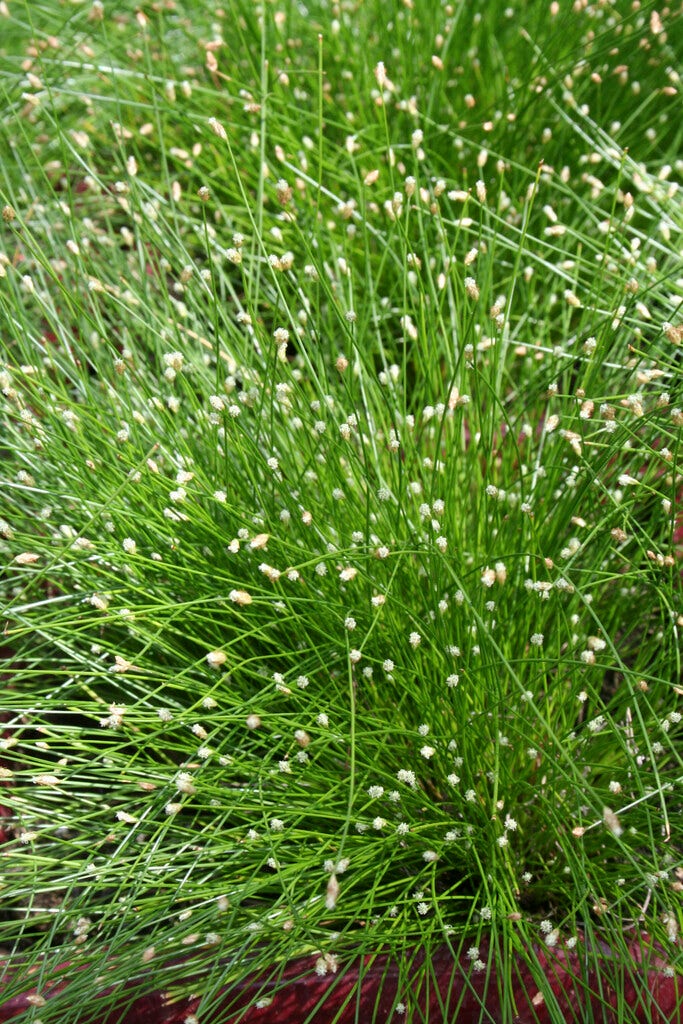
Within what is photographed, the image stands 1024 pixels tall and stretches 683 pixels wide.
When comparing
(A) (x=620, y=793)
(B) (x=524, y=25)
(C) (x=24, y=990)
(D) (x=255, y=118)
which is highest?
(B) (x=524, y=25)

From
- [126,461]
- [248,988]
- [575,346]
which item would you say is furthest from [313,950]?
[575,346]

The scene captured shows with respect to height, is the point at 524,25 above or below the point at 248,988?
above

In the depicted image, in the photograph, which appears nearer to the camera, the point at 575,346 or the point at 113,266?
the point at 575,346

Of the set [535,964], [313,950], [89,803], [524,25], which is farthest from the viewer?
[524,25]

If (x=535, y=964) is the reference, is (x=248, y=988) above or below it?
below

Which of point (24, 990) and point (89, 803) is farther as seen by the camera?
point (89, 803)

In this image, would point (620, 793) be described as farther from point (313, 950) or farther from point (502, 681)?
point (313, 950)

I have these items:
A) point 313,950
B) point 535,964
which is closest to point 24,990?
point 313,950

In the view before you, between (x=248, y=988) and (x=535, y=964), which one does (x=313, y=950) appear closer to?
(x=248, y=988)

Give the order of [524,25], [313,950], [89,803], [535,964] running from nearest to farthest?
[535,964] < [313,950] < [89,803] < [524,25]
